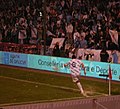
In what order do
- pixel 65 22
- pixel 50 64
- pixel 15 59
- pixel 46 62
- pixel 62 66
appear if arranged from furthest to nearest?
pixel 15 59 → pixel 65 22 → pixel 46 62 → pixel 50 64 → pixel 62 66

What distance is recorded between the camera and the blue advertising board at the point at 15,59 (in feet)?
107

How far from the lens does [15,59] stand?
1318 inches

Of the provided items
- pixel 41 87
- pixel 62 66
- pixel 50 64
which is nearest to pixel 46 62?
pixel 50 64

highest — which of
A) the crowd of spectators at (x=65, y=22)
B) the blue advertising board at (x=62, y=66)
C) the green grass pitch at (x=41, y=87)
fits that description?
the crowd of spectators at (x=65, y=22)

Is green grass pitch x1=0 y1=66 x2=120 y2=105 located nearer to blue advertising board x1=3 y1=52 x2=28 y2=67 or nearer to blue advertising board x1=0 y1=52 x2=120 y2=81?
blue advertising board x1=0 y1=52 x2=120 y2=81

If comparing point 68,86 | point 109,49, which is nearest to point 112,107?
point 68,86

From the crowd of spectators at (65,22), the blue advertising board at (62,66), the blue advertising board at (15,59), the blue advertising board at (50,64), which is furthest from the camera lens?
the blue advertising board at (15,59)

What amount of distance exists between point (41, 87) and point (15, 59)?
33.1ft

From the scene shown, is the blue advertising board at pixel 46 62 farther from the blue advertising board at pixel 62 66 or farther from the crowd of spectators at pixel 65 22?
the crowd of spectators at pixel 65 22

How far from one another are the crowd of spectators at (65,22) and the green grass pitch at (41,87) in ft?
10.6

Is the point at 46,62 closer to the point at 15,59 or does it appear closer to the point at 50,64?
the point at 50,64

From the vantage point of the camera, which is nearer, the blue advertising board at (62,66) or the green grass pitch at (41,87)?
the green grass pitch at (41,87)

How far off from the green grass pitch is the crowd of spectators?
127 inches

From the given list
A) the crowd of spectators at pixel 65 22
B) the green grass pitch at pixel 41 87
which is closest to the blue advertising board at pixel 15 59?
the crowd of spectators at pixel 65 22
